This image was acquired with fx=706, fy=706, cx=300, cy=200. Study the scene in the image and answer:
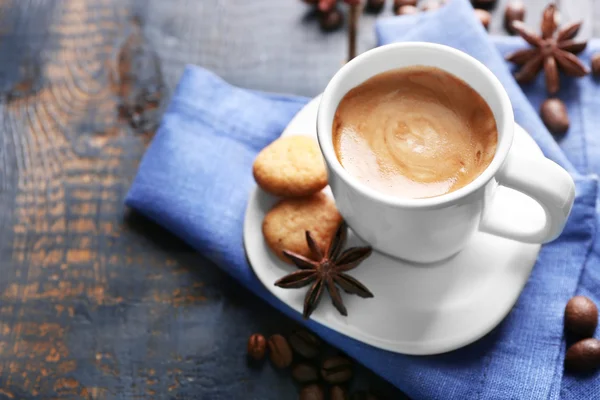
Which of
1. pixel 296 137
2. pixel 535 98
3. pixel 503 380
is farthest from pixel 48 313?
pixel 535 98

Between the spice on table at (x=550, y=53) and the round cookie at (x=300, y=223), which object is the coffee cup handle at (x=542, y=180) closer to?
the round cookie at (x=300, y=223)

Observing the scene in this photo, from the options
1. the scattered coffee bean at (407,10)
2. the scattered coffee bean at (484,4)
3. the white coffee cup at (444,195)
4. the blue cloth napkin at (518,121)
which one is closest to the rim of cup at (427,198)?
the white coffee cup at (444,195)

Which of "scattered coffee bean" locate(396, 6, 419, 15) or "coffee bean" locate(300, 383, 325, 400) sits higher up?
"scattered coffee bean" locate(396, 6, 419, 15)

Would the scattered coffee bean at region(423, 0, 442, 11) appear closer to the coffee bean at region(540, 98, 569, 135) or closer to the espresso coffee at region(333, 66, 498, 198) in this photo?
the coffee bean at region(540, 98, 569, 135)

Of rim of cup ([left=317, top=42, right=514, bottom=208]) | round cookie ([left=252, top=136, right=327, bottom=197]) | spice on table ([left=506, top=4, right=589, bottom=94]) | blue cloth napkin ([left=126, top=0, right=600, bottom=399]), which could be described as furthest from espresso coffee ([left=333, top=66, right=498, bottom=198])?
spice on table ([left=506, top=4, right=589, bottom=94])

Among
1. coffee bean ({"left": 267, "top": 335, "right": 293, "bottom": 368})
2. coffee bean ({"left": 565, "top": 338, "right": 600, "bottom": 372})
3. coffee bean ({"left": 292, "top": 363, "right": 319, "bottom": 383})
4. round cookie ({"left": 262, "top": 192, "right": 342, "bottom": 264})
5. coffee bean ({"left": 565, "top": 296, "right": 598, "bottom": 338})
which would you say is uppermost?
round cookie ({"left": 262, "top": 192, "right": 342, "bottom": 264})

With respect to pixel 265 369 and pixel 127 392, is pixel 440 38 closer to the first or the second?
pixel 265 369
